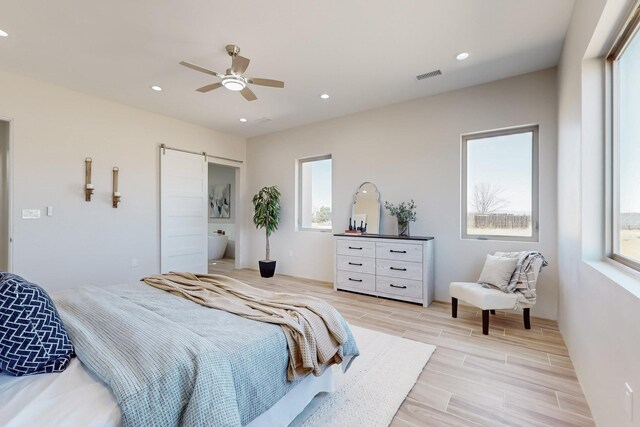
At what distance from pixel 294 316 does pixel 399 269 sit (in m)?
2.46

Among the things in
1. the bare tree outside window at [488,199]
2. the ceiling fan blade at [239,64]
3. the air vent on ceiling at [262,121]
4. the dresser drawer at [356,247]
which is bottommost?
the dresser drawer at [356,247]

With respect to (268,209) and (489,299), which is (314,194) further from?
(489,299)

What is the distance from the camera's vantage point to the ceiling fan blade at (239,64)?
2.47 metres

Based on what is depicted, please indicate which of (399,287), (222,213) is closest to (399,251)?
(399,287)

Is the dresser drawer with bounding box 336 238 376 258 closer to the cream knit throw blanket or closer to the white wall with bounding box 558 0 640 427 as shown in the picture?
the white wall with bounding box 558 0 640 427

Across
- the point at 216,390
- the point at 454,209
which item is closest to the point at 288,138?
the point at 454,209

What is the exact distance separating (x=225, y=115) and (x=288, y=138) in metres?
1.26

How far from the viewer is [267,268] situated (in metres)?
5.27

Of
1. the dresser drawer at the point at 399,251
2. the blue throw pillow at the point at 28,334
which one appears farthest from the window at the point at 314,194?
the blue throw pillow at the point at 28,334

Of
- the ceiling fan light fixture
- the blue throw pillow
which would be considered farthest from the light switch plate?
the blue throw pillow

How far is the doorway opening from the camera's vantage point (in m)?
7.55

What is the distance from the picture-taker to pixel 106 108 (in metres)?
4.09

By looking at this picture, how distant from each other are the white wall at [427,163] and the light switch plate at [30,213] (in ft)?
11.4

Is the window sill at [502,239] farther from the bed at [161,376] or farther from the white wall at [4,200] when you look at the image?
the white wall at [4,200]
